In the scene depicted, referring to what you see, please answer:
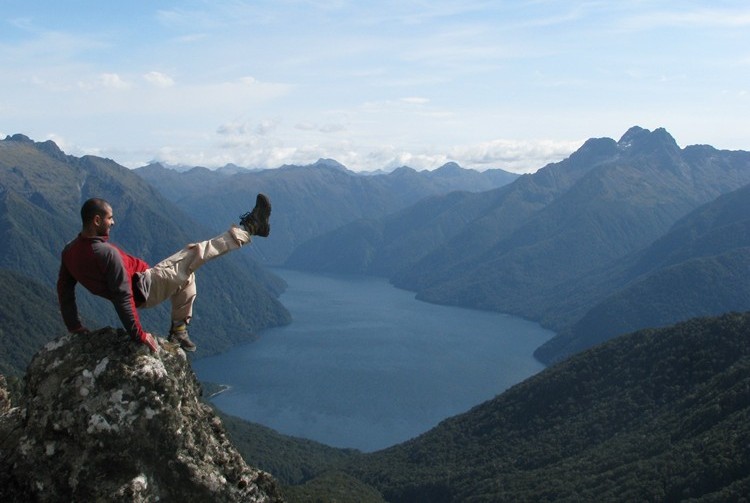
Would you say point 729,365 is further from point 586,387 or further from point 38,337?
point 38,337

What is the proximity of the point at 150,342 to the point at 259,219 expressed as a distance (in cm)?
321

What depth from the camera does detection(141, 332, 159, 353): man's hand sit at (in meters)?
9.26

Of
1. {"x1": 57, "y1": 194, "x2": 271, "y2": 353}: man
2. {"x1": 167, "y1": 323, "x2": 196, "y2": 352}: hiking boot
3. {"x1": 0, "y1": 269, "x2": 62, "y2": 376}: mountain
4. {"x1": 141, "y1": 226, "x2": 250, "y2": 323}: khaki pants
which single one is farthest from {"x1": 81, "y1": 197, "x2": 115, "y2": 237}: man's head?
{"x1": 0, "y1": 269, "x2": 62, "y2": 376}: mountain

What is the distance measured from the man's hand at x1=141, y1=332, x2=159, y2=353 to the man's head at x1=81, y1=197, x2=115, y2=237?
1.47 meters

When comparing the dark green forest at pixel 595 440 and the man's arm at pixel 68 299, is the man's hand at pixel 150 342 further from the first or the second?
the dark green forest at pixel 595 440

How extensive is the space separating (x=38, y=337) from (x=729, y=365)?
397ft

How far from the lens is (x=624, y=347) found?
329 ft

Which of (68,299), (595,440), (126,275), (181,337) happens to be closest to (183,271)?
(181,337)

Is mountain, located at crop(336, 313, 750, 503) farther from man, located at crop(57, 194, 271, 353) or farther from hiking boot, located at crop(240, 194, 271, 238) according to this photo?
man, located at crop(57, 194, 271, 353)

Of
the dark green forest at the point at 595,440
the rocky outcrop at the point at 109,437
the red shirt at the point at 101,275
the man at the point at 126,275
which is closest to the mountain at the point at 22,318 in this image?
the dark green forest at the point at 595,440

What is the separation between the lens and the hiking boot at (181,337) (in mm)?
10912

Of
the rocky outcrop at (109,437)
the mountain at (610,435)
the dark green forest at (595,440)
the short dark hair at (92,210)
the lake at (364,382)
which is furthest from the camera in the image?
the lake at (364,382)

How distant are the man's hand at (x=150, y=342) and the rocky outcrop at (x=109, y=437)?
0.25 feet

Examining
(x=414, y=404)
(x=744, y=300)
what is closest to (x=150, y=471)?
(x=414, y=404)
